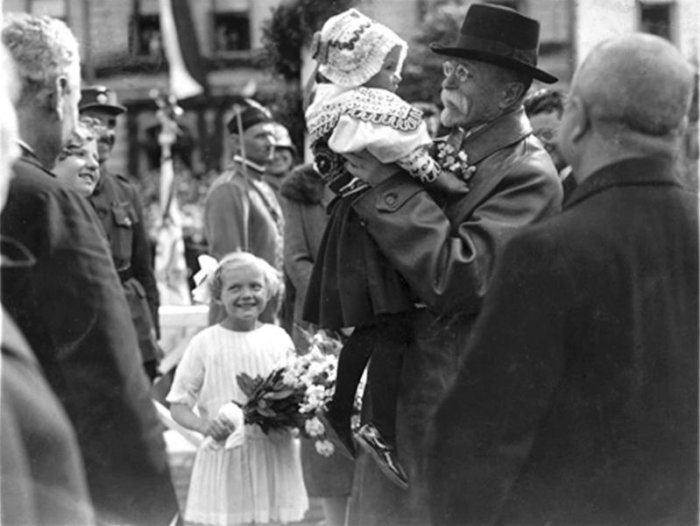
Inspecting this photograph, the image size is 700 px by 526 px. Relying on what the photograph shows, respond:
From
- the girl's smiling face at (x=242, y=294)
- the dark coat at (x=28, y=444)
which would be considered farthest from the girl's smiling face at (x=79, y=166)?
the dark coat at (x=28, y=444)

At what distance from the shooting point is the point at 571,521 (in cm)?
353

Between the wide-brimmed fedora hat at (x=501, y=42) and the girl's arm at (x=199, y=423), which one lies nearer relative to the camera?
the wide-brimmed fedora hat at (x=501, y=42)

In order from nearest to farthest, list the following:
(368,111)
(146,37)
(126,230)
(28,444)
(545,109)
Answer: (28,444), (368,111), (545,109), (146,37), (126,230)

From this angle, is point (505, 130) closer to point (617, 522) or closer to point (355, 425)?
point (355, 425)

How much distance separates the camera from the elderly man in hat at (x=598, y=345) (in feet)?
11.1

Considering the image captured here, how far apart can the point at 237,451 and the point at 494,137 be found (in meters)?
2.41

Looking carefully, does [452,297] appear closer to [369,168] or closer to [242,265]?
[369,168]

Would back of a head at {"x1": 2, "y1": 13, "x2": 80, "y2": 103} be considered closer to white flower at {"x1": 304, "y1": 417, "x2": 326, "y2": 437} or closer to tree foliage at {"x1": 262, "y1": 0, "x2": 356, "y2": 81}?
white flower at {"x1": 304, "y1": 417, "x2": 326, "y2": 437}

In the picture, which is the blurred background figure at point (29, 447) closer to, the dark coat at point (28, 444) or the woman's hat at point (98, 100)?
the dark coat at point (28, 444)

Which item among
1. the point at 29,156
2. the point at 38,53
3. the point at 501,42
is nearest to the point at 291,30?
the point at 501,42

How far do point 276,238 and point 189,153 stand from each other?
11892 millimetres

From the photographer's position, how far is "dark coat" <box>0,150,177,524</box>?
Answer: 12.1 ft

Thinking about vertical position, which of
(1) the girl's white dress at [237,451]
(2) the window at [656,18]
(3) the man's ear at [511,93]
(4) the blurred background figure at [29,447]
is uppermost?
(2) the window at [656,18]

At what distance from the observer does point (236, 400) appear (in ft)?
20.7
